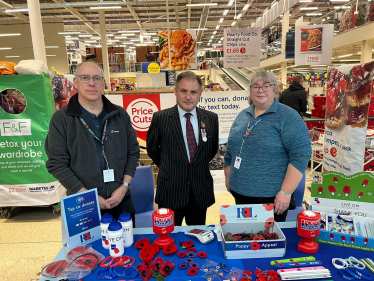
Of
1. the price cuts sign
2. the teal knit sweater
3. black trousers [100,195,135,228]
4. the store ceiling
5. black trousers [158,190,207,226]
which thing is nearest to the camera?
the teal knit sweater

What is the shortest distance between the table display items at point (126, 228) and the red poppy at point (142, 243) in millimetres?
44

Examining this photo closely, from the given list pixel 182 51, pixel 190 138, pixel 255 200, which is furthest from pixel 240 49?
pixel 255 200

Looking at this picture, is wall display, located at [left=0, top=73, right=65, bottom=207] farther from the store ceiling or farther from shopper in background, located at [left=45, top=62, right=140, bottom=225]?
the store ceiling

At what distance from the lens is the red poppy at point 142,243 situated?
4.69ft

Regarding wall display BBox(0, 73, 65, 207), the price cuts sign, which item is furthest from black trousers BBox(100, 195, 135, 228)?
the price cuts sign

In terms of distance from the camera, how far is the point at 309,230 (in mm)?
1318

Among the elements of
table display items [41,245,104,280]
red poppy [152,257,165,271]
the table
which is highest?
red poppy [152,257,165,271]

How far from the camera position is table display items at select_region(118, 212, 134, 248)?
55.1 inches

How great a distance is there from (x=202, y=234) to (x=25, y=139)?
3.04 meters

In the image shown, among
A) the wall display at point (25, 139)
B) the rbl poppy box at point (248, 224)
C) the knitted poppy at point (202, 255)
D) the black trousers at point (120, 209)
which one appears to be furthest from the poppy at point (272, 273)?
the wall display at point (25, 139)

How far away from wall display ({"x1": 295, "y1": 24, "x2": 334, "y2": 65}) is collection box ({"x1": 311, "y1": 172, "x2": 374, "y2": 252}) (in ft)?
15.5

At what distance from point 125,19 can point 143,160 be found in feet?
53.5

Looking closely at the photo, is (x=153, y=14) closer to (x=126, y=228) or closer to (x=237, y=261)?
(x=126, y=228)

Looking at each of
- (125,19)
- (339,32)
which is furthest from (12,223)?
(125,19)
